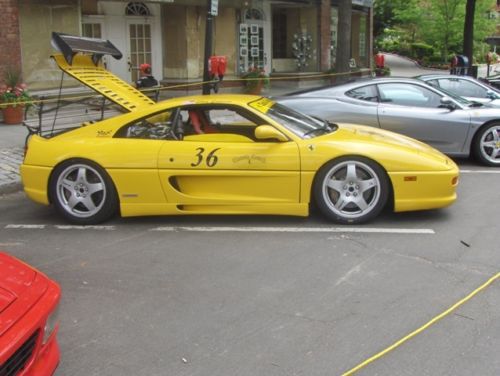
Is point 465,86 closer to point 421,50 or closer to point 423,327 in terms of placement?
point 423,327

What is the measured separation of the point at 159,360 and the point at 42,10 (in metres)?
13.0

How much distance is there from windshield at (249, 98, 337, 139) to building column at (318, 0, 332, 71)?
1747 cm

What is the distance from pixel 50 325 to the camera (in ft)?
9.01

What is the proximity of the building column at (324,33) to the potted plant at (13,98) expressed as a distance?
13.1m

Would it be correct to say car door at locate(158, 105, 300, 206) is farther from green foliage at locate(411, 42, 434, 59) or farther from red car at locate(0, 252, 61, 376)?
green foliage at locate(411, 42, 434, 59)

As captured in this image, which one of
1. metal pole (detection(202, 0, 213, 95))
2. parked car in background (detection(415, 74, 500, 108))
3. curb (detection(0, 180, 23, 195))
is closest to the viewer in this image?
curb (detection(0, 180, 23, 195))

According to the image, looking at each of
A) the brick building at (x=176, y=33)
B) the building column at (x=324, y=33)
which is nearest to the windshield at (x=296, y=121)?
the brick building at (x=176, y=33)

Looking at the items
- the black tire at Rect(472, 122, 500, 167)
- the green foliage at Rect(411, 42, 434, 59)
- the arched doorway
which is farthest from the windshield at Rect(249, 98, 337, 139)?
the green foliage at Rect(411, 42, 434, 59)

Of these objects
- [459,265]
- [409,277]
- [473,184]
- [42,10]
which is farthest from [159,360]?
[42,10]

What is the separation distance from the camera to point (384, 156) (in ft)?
19.2

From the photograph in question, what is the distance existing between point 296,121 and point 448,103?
3460 millimetres

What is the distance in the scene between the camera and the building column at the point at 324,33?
23.3 m

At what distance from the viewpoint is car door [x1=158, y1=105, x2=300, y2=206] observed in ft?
19.3

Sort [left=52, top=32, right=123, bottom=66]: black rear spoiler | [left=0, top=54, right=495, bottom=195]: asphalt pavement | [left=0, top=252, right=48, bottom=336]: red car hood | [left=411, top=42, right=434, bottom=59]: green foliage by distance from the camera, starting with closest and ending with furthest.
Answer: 1. [left=0, top=252, right=48, bottom=336]: red car hood
2. [left=52, top=32, right=123, bottom=66]: black rear spoiler
3. [left=0, top=54, right=495, bottom=195]: asphalt pavement
4. [left=411, top=42, right=434, bottom=59]: green foliage
